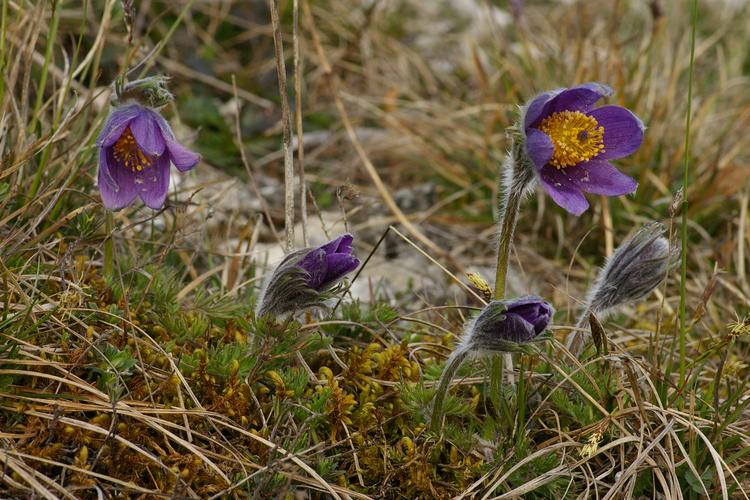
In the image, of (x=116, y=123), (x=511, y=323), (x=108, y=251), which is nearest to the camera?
(x=511, y=323)

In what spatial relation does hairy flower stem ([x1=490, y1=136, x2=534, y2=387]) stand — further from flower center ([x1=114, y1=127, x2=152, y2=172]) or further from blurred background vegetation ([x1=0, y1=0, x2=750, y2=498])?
flower center ([x1=114, y1=127, x2=152, y2=172])

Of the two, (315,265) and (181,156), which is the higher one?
(181,156)

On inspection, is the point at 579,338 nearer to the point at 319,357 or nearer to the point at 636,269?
the point at 636,269

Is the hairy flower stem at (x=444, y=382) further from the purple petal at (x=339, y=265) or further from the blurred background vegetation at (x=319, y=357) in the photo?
the purple petal at (x=339, y=265)

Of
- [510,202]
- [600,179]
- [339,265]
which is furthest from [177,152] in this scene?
[600,179]

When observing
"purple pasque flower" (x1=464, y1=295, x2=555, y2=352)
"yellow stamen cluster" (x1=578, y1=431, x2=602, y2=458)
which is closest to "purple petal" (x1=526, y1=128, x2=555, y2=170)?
"purple pasque flower" (x1=464, y1=295, x2=555, y2=352)

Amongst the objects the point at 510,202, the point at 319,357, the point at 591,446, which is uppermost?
the point at 510,202

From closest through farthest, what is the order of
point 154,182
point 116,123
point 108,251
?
point 116,123
point 154,182
point 108,251
